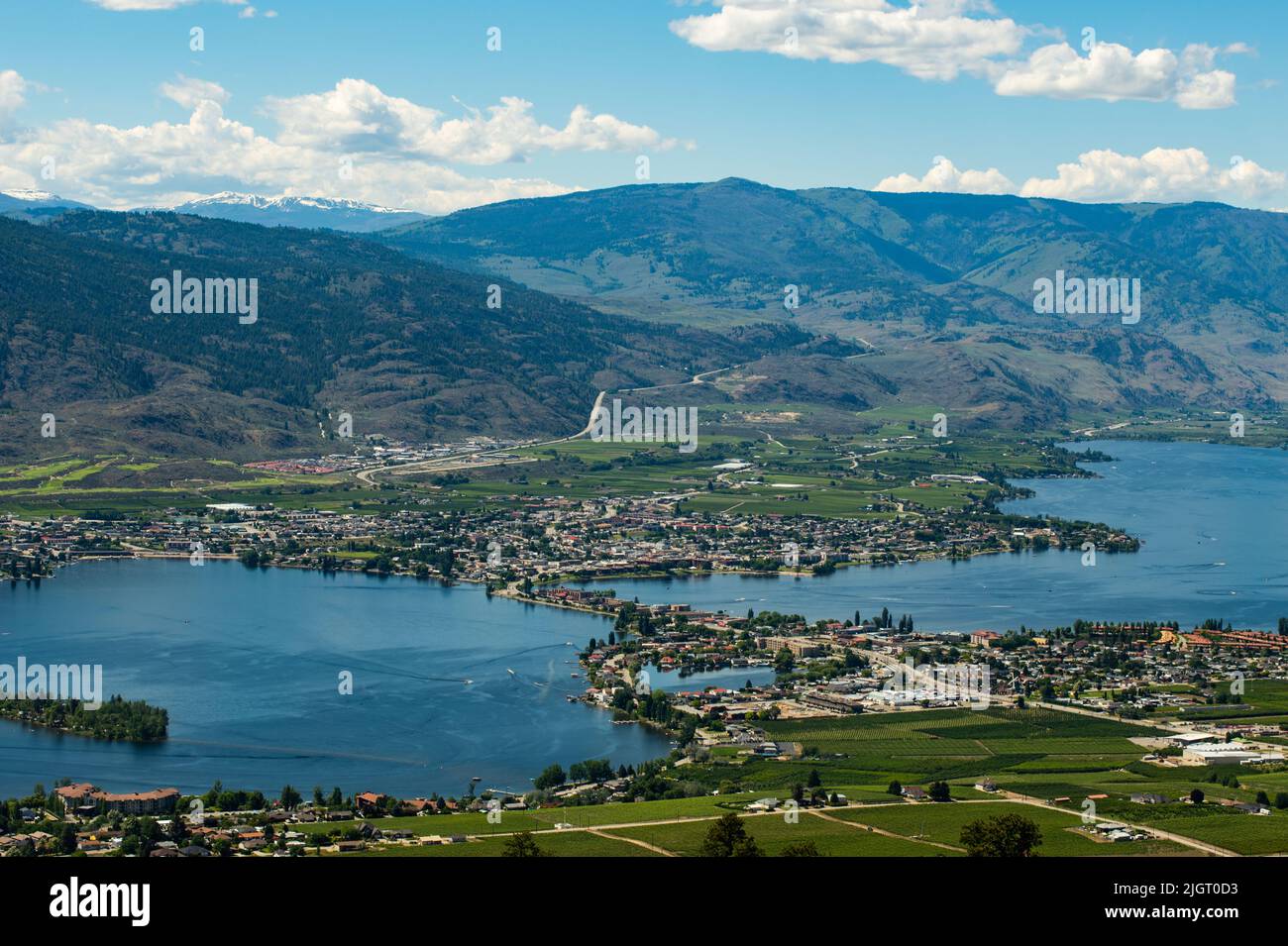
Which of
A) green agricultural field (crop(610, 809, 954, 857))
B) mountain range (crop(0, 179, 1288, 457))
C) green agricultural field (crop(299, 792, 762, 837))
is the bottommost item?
green agricultural field (crop(299, 792, 762, 837))

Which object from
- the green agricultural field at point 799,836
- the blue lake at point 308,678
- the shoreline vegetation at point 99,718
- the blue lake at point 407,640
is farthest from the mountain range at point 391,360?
the green agricultural field at point 799,836

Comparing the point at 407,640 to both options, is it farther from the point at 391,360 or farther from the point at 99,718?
the point at 391,360

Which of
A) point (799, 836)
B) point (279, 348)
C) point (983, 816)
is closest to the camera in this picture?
point (799, 836)

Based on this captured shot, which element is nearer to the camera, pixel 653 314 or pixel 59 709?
pixel 59 709

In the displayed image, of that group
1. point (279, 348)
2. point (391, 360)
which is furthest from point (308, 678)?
point (279, 348)

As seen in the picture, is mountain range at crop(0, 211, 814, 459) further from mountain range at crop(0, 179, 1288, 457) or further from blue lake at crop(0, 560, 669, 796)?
blue lake at crop(0, 560, 669, 796)

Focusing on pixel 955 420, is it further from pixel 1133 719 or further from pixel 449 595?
pixel 1133 719

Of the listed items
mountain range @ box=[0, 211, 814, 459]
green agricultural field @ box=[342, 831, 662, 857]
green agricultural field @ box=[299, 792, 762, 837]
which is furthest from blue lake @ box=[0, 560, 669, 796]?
mountain range @ box=[0, 211, 814, 459]
